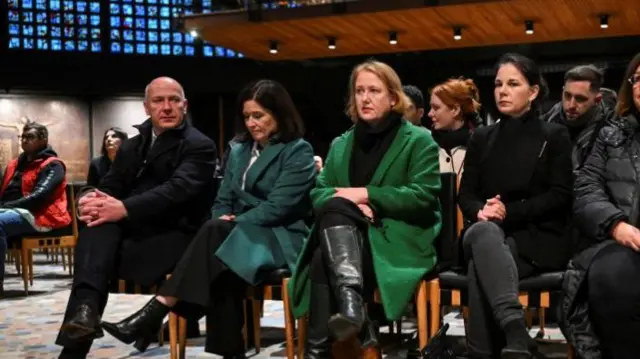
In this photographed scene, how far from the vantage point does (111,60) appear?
14.4 meters

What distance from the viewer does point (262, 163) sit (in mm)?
3912

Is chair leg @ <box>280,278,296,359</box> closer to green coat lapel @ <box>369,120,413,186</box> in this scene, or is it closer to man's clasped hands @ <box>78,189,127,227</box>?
green coat lapel @ <box>369,120,413,186</box>

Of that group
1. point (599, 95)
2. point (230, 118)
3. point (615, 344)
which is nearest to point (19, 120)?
point (230, 118)

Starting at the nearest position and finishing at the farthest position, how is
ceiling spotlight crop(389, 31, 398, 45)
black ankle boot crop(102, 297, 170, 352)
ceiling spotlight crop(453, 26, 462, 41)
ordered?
black ankle boot crop(102, 297, 170, 352) < ceiling spotlight crop(453, 26, 462, 41) < ceiling spotlight crop(389, 31, 398, 45)

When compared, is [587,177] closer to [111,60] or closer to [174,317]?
[174,317]

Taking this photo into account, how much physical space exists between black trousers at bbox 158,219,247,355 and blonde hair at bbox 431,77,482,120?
5.54 feet

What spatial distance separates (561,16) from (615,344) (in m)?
7.10

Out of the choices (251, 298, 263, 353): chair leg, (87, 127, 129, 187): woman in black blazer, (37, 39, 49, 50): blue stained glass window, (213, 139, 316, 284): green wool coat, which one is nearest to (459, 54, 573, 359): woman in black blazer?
(213, 139, 316, 284): green wool coat

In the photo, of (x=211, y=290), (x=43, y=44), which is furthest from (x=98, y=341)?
(x=43, y=44)

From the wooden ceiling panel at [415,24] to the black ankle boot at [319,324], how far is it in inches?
238

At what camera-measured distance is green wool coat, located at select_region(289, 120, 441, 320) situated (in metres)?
3.32

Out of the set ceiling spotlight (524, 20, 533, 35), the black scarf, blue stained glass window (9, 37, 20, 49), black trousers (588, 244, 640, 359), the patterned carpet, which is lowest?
the patterned carpet

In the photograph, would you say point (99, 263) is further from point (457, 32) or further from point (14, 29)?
point (14, 29)

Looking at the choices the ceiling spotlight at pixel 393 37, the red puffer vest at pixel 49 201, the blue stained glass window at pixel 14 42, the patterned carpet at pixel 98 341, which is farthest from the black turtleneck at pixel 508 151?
the blue stained glass window at pixel 14 42
